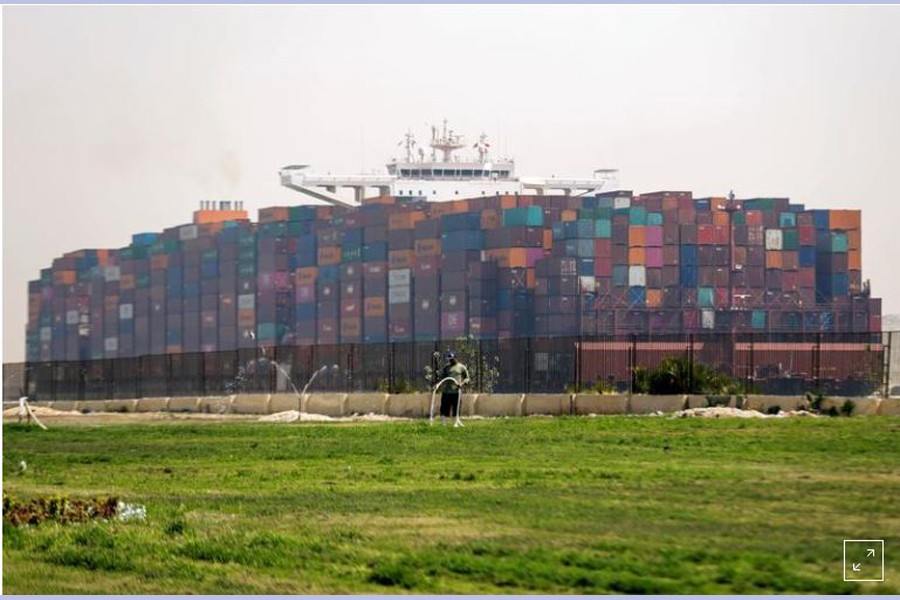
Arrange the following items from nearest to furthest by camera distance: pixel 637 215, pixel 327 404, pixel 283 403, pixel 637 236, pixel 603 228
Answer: pixel 327 404
pixel 283 403
pixel 637 215
pixel 603 228
pixel 637 236

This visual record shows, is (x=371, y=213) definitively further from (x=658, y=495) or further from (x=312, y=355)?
(x=658, y=495)

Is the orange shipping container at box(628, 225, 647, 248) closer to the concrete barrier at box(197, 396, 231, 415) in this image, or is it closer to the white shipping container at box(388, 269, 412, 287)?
the white shipping container at box(388, 269, 412, 287)

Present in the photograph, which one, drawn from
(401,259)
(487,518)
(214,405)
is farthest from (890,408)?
(401,259)

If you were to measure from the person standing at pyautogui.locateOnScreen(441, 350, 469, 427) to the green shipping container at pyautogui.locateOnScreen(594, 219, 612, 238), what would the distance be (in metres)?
111

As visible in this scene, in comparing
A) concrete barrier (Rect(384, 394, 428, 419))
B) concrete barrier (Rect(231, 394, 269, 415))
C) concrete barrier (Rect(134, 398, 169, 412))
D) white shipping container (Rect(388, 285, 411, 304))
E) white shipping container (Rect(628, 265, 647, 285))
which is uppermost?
white shipping container (Rect(628, 265, 647, 285))

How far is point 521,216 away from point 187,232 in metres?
42.4

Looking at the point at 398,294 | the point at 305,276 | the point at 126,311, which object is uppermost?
the point at 305,276

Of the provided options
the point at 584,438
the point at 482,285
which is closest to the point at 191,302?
the point at 482,285

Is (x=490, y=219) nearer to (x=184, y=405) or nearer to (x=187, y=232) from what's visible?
(x=187, y=232)

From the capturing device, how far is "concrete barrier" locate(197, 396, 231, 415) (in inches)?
1811

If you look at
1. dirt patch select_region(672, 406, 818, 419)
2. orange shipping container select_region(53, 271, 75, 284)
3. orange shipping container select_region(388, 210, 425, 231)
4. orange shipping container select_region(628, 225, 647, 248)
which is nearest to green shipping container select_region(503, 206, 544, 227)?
orange shipping container select_region(628, 225, 647, 248)

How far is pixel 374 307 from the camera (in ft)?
525

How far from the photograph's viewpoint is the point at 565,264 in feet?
474

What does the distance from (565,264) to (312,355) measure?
283ft
